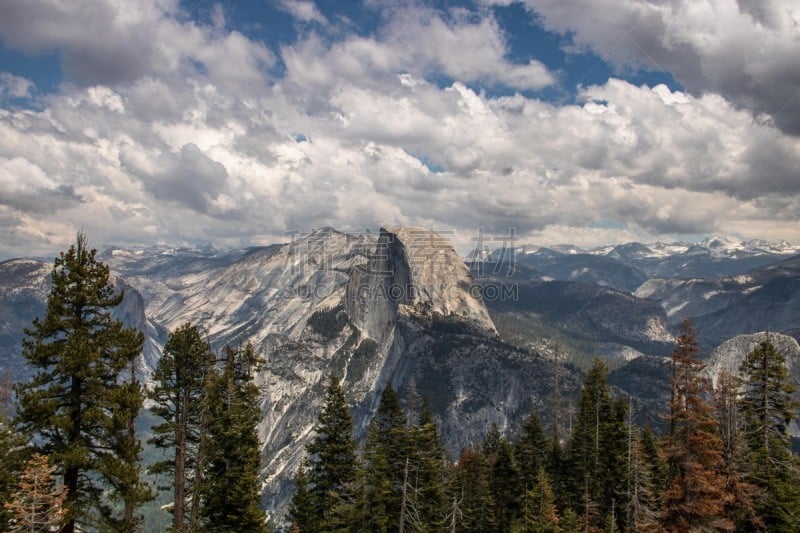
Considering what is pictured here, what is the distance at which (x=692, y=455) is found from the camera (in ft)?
107

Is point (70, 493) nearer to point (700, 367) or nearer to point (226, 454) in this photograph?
point (226, 454)

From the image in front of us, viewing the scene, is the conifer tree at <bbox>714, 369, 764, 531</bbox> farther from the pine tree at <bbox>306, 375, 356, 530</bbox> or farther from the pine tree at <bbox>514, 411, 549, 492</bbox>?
the pine tree at <bbox>306, 375, 356, 530</bbox>

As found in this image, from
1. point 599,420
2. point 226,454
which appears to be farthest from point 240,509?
point 599,420

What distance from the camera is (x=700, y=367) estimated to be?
32.7 meters

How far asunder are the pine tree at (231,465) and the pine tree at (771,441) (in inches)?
1429

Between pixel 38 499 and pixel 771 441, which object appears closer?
pixel 38 499

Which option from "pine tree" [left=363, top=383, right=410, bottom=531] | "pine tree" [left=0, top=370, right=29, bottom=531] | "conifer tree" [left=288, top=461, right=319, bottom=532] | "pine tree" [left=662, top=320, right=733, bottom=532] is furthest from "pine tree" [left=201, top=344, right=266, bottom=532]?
"pine tree" [left=662, top=320, right=733, bottom=532]

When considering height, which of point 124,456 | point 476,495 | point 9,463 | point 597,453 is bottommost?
point 476,495

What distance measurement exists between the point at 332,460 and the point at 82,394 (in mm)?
20917

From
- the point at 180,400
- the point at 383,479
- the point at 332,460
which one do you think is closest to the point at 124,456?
the point at 180,400

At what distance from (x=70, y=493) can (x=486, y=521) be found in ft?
149

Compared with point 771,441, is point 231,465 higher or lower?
lower

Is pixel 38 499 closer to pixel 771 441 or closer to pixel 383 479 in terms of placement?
pixel 383 479

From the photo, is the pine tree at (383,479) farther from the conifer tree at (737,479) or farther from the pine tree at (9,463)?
the conifer tree at (737,479)
